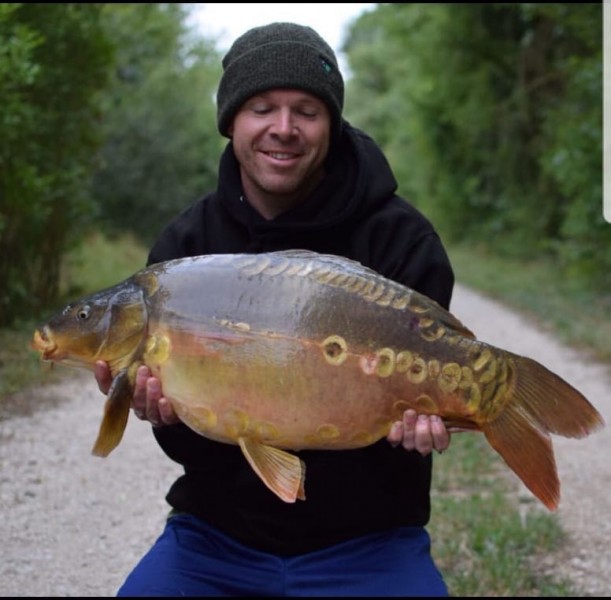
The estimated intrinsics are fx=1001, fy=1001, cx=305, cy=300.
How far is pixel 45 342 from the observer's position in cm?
217

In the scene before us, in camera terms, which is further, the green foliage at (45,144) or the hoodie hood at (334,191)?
the green foliage at (45,144)

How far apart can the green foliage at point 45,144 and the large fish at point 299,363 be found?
5.18 metres

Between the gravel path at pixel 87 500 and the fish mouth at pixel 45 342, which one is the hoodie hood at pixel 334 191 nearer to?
the fish mouth at pixel 45 342

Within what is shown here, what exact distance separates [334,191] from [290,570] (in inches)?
Result: 37.6

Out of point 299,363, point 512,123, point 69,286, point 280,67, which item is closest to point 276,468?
point 299,363

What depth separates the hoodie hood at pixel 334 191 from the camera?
8.36ft

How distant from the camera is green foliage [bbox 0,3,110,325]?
25.2 feet

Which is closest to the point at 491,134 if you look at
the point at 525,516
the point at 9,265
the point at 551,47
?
the point at 551,47

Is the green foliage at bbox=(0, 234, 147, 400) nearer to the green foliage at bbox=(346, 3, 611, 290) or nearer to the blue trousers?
the blue trousers

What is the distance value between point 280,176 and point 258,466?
800 millimetres

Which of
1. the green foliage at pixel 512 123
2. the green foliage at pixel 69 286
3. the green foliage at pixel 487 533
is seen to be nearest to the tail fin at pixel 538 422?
the green foliage at pixel 69 286

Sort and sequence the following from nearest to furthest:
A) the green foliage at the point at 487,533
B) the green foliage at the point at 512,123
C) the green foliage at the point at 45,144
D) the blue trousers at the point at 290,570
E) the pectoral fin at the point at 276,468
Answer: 1. the pectoral fin at the point at 276,468
2. the blue trousers at the point at 290,570
3. the green foliage at the point at 487,533
4. the green foliage at the point at 45,144
5. the green foliage at the point at 512,123

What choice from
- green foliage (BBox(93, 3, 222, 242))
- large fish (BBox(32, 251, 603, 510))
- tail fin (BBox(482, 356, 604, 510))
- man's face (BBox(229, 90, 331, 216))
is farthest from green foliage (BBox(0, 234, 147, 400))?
Answer: tail fin (BBox(482, 356, 604, 510))

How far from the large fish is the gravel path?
773 mm
